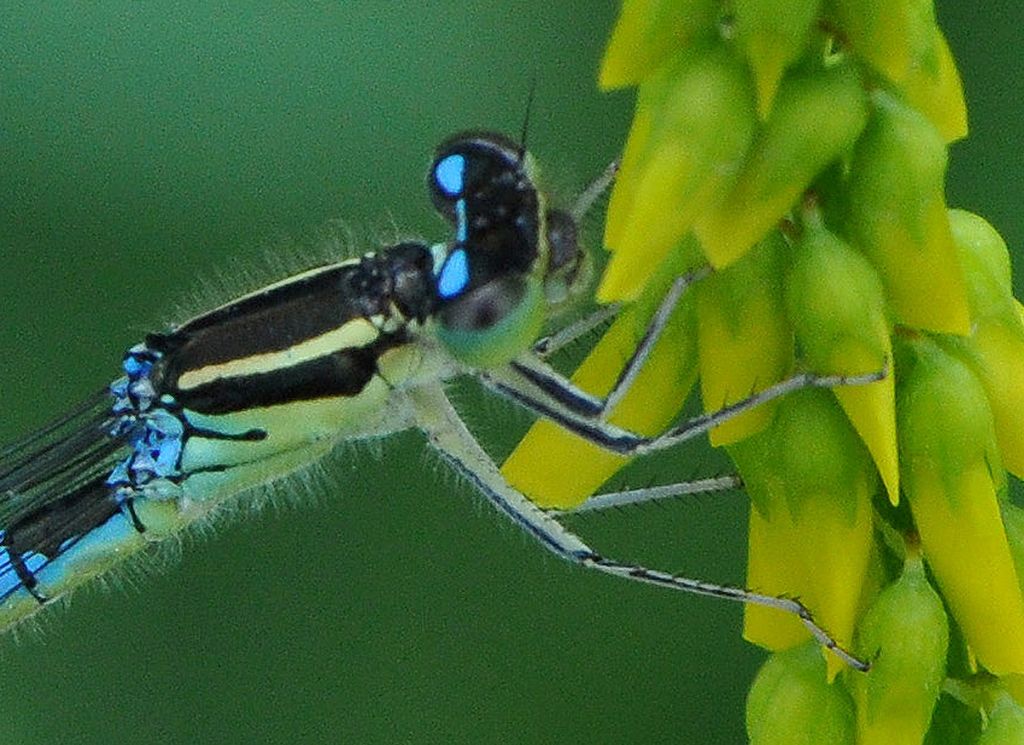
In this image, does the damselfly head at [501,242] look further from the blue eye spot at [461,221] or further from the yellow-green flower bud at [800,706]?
the yellow-green flower bud at [800,706]

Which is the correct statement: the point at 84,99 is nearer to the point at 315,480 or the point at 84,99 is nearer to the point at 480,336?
the point at 315,480

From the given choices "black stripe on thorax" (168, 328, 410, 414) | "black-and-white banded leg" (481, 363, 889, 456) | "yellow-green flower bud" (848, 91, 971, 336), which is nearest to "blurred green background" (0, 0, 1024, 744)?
"black stripe on thorax" (168, 328, 410, 414)

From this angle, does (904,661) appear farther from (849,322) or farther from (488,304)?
(488,304)

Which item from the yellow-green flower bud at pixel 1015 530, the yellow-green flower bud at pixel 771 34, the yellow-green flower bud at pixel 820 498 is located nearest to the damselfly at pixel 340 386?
the yellow-green flower bud at pixel 820 498

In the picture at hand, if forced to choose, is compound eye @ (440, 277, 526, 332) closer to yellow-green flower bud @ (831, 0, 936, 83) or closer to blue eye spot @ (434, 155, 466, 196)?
blue eye spot @ (434, 155, 466, 196)

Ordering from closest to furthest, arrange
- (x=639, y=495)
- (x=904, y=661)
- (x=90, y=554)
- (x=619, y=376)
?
(x=904, y=661) → (x=619, y=376) → (x=639, y=495) → (x=90, y=554)

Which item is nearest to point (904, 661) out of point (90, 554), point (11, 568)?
point (90, 554)

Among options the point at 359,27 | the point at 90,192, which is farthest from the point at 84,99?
the point at 359,27

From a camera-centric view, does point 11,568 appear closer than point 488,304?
No
